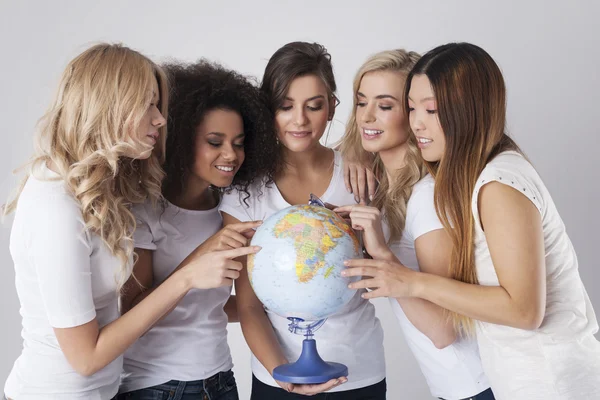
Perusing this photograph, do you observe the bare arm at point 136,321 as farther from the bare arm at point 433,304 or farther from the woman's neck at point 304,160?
the woman's neck at point 304,160

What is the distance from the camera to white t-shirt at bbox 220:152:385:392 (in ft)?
11.9

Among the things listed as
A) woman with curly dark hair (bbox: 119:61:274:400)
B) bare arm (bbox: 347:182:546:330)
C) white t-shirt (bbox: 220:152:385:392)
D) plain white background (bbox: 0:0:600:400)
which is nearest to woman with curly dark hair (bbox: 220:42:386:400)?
white t-shirt (bbox: 220:152:385:392)

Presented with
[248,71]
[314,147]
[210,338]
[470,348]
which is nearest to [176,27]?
[248,71]

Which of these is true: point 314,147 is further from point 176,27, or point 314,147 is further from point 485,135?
point 176,27

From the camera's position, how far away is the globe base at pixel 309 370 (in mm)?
3143

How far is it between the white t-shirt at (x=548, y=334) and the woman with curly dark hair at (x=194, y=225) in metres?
1.12

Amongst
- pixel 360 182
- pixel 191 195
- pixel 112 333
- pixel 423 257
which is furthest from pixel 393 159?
pixel 112 333

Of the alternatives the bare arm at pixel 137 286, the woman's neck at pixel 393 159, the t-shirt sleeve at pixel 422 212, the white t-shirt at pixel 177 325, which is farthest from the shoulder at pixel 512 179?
the bare arm at pixel 137 286

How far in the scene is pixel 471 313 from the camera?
297 cm

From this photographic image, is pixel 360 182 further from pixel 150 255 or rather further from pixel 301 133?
pixel 150 255

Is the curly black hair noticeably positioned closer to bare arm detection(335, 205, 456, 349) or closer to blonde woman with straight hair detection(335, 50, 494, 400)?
blonde woman with straight hair detection(335, 50, 494, 400)

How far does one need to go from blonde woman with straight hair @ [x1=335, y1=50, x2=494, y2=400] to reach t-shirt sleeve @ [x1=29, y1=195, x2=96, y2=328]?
3.84 feet

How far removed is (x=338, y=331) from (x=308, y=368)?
442mm

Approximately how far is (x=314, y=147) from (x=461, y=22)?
2557 millimetres
